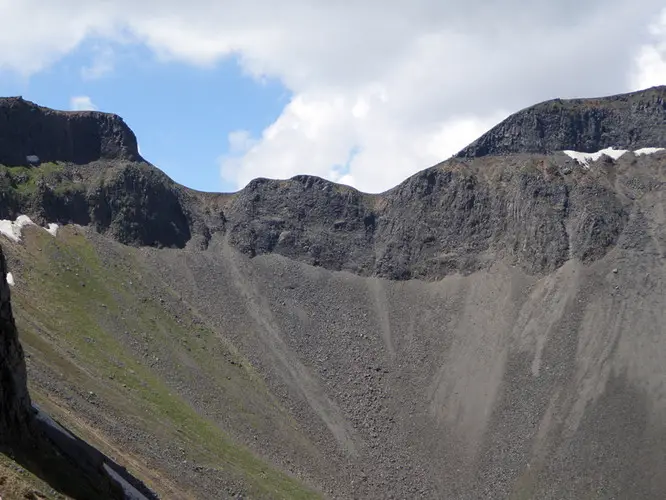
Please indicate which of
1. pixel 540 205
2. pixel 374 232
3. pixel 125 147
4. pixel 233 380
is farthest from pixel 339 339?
pixel 125 147

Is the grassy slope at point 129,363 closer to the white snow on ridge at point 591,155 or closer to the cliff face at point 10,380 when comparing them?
the cliff face at point 10,380

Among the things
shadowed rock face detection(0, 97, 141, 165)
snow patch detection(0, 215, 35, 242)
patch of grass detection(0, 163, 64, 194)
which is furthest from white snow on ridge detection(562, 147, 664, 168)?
snow patch detection(0, 215, 35, 242)

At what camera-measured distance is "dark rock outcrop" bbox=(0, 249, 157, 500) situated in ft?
113

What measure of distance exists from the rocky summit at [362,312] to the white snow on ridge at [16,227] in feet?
1.31

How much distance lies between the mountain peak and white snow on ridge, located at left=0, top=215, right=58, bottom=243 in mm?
67892

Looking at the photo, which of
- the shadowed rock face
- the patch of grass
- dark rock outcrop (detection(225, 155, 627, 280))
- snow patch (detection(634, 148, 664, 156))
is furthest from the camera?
snow patch (detection(634, 148, 664, 156))

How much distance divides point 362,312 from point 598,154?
4945cm

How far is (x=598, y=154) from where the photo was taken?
138 m

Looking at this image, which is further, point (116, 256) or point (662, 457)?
point (116, 256)

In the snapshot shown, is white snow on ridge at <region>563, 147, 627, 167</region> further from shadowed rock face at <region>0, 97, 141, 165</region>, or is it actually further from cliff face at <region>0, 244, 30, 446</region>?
cliff face at <region>0, 244, 30, 446</region>

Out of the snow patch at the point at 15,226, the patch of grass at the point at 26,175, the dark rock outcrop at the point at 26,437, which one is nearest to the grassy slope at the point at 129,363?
the snow patch at the point at 15,226

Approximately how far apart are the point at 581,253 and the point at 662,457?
35.8 m

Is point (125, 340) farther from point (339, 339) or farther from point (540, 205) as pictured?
point (540, 205)

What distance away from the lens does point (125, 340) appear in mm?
98562
